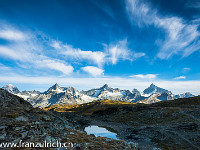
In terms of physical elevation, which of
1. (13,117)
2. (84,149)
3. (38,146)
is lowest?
(84,149)

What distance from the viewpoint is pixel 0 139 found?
54.2ft

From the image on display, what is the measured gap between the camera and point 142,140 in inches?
1512

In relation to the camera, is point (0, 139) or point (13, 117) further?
point (13, 117)

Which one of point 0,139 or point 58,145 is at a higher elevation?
point 0,139

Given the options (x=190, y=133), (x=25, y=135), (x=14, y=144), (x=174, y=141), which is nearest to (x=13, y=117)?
(x=25, y=135)

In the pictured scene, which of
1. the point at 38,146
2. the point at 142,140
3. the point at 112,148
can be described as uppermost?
the point at 38,146

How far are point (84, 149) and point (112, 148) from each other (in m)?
6.38

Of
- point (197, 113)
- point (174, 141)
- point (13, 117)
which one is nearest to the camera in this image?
point (13, 117)

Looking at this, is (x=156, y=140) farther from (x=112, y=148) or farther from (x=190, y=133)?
(x=112, y=148)

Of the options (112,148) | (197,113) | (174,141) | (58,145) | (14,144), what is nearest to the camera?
(14,144)

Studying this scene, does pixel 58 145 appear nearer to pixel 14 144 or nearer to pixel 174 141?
pixel 14 144

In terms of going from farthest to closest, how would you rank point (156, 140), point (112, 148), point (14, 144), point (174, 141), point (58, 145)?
point (156, 140), point (174, 141), point (112, 148), point (58, 145), point (14, 144)

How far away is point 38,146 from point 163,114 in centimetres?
6621

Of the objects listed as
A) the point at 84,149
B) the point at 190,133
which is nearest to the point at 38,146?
the point at 84,149
